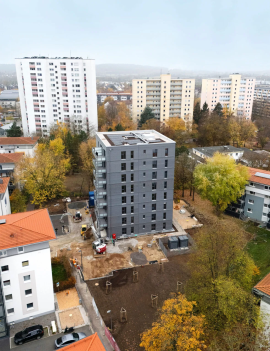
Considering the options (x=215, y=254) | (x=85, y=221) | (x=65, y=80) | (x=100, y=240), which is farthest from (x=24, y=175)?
(x=65, y=80)

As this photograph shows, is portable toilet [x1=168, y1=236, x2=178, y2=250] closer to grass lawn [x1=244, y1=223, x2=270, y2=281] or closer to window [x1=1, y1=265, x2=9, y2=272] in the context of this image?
grass lawn [x1=244, y1=223, x2=270, y2=281]

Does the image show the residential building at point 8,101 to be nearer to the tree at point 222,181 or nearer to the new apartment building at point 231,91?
the new apartment building at point 231,91

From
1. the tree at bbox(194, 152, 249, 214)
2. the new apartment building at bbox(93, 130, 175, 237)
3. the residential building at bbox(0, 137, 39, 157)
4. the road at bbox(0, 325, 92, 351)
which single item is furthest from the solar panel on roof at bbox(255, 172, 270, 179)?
the residential building at bbox(0, 137, 39, 157)

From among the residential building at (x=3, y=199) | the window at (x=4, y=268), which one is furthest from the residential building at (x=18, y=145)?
the window at (x=4, y=268)

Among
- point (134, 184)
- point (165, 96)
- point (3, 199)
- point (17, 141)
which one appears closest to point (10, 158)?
point (17, 141)

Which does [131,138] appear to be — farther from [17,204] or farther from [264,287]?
[264,287]

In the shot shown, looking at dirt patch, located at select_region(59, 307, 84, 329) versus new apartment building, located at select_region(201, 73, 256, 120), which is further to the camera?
new apartment building, located at select_region(201, 73, 256, 120)
